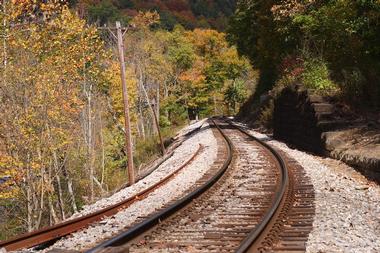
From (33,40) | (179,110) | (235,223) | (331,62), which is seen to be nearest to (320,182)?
(235,223)

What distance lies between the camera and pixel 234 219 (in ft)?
29.6

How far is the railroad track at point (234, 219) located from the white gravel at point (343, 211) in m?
0.23

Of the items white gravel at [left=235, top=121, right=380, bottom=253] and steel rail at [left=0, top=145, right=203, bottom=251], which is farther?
steel rail at [left=0, top=145, right=203, bottom=251]

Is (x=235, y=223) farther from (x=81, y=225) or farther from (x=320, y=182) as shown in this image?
(x=320, y=182)

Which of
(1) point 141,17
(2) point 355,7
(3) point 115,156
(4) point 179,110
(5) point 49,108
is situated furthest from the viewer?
(1) point 141,17

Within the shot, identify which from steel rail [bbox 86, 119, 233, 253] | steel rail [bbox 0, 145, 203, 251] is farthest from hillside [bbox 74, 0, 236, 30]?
steel rail [bbox 0, 145, 203, 251]

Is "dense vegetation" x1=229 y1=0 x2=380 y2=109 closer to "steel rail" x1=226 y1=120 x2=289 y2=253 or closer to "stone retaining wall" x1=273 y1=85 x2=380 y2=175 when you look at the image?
"stone retaining wall" x1=273 y1=85 x2=380 y2=175

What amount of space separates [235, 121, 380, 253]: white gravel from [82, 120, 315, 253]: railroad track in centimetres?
23

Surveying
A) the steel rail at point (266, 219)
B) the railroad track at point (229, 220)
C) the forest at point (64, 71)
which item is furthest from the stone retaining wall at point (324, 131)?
the steel rail at point (266, 219)

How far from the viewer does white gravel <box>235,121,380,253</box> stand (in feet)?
23.6

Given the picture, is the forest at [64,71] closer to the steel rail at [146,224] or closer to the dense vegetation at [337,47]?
the dense vegetation at [337,47]

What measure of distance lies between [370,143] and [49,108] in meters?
13.6

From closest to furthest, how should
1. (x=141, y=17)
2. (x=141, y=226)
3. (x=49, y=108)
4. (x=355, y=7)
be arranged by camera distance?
1. (x=141, y=226)
2. (x=355, y=7)
3. (x=49, y=108)
4. (x=141, y=17)

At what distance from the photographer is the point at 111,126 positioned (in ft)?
184
